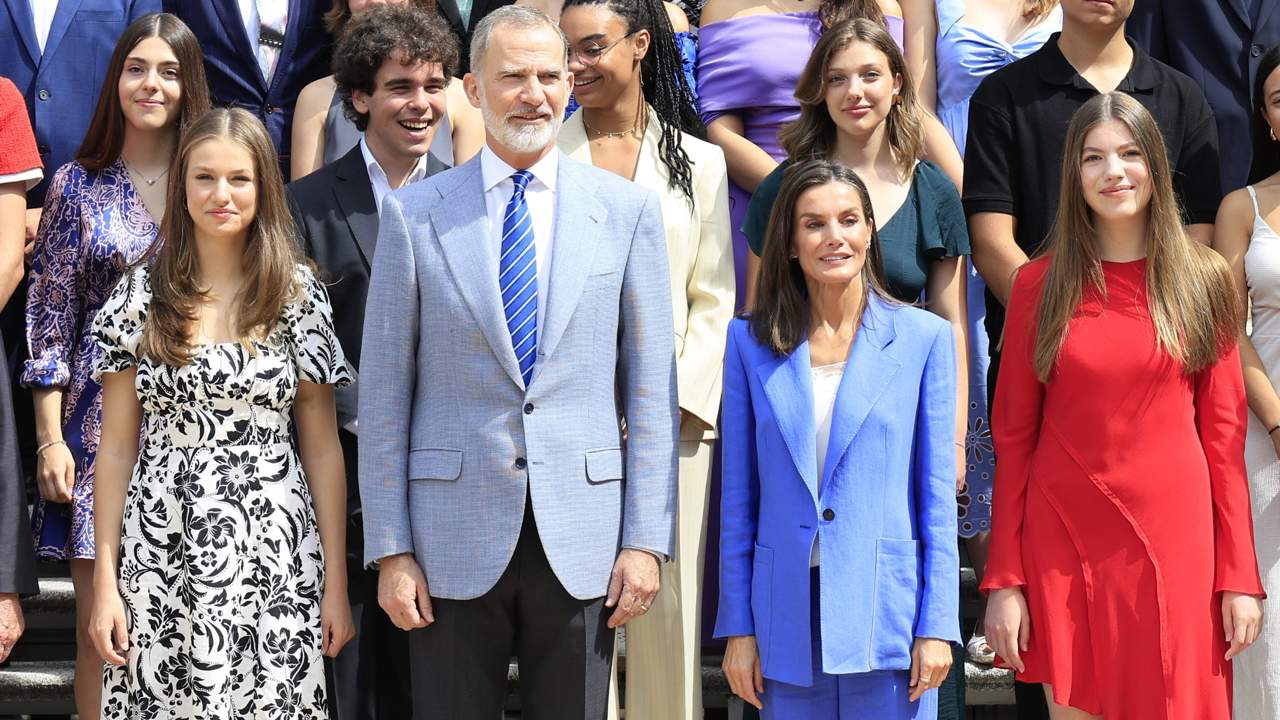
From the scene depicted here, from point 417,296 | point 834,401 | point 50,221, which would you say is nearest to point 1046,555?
Result: point 834,401

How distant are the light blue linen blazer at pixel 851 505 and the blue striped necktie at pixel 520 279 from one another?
1.86 feet

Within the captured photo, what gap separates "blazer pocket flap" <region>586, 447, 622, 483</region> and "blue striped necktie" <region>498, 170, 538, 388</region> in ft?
0.76

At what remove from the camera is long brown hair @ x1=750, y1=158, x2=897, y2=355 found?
3.88m

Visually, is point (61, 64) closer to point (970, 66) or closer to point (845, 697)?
point (970, 66)

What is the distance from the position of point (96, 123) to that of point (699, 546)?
7.55 ft

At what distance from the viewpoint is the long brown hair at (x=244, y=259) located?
150 inches

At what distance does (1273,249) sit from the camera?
4270 mm

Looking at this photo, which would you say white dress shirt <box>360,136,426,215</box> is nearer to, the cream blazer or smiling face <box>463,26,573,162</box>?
the cream blazer

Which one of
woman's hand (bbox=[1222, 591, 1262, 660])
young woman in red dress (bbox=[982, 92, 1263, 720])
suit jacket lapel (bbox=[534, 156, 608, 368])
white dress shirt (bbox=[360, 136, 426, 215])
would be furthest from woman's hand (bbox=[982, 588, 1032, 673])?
white dress shirt (bbox=[360, 136, 426, 215])

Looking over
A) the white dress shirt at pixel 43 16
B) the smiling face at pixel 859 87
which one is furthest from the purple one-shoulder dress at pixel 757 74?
the white dress shirt at pixel 43 16

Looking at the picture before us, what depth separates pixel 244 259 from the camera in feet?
13.0

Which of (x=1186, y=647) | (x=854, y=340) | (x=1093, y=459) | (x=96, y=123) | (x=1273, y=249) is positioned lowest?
(x=1186, y=647)

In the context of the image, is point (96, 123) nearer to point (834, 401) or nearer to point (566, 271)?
point (566, 271)

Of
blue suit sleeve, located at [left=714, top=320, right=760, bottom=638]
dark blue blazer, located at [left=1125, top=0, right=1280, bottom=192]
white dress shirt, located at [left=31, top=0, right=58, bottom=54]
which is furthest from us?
white dress shirt, located at [left=31, top=0, right=58, bottom=54]
